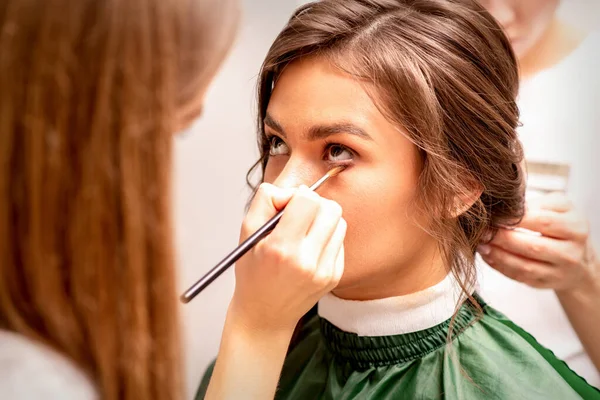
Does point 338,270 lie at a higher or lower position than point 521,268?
higher

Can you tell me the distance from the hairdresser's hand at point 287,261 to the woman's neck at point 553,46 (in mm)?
708

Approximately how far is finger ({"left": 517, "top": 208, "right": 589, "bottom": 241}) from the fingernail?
75 mm

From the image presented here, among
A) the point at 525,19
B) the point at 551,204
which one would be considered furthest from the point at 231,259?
the point at 525,19

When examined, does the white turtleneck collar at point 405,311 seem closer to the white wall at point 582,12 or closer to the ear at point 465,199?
the ear at point 465,199

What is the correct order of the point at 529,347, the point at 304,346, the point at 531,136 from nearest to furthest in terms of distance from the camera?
the point at 529,347 < the point at 304,346 < the point at 531,136

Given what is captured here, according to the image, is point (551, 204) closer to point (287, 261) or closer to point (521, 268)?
point (521, 268)

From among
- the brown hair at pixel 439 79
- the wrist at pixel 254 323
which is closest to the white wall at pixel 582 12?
the brown hair at pixel 439 79

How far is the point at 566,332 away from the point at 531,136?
→ 429 millimetres

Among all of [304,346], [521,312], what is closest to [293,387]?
[304,346]

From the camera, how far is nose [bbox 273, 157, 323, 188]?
2.98 feet

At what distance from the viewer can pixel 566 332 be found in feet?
4.06

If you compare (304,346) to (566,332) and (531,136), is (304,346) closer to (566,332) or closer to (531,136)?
(566,332)

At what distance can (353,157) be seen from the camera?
35.9 inches

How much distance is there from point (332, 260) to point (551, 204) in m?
0.59
